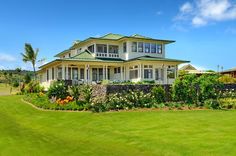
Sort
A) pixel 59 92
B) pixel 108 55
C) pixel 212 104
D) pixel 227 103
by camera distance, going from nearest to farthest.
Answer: pixel 212 104, pixel 227 103, pixel 59 92, pixel 108 55

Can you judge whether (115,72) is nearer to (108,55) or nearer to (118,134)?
(108,55)

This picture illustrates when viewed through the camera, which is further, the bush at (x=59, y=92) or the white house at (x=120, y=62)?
the white house at (x=120, y=62)

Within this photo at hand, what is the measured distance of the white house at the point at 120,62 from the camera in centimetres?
4266

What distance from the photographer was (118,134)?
587 inches

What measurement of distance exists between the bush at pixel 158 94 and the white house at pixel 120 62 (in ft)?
48.9

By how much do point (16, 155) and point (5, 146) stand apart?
1.63m

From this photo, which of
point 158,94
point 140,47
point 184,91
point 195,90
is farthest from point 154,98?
point 140,47

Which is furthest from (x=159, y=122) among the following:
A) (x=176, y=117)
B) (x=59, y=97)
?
(x=59, y=97)

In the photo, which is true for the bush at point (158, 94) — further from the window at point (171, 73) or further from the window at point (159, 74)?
the window at point (171, 73)

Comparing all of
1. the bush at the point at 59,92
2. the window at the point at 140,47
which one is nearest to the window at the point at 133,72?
the window at the point at 140,47

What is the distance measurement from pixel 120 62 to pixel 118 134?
29.5 m

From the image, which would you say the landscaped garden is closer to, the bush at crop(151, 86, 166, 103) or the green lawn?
the bush at crop(151, 86, 166, 103)

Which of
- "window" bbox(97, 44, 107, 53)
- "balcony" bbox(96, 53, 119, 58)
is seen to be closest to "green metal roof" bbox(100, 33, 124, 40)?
"window" bbox(97, 44, 107, 53)

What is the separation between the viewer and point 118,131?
51.3 feet
